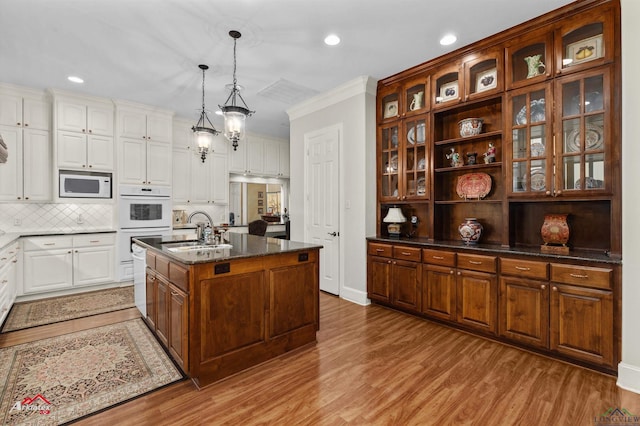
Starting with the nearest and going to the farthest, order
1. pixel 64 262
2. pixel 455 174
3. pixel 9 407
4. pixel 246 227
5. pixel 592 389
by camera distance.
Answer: pixel 9 407
pixel 592 389
pixel 455 174
pixel 64 262
pixel 246 227

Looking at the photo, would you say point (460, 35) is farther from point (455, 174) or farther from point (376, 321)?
point (376, 321)

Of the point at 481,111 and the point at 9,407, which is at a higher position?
the point at 481,111

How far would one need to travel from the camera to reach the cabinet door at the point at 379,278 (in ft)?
12.4

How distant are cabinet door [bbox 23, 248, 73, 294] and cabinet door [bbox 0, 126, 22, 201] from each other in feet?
2.81

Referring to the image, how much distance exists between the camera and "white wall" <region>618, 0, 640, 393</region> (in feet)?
6.97

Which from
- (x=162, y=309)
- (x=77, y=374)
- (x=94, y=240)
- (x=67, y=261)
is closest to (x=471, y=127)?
(x=162, y=309)

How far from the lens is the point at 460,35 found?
3.02m

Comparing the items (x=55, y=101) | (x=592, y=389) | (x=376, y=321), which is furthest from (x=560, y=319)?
(x=55, y=101)

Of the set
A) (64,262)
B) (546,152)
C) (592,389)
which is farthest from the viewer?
(64,262)

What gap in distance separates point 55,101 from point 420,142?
4.98 meters

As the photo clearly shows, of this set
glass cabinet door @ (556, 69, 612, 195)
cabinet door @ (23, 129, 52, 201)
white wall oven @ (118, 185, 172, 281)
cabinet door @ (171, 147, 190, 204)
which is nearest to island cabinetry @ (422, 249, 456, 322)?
glass cabinet door @ (556, 69, 612, 195)

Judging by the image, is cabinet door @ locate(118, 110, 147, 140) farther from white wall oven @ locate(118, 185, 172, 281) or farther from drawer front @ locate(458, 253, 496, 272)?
drawer front @ locate(458, 253, 496, 272)

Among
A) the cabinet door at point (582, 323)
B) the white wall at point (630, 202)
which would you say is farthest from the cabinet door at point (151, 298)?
the white wall at point (630, 202)

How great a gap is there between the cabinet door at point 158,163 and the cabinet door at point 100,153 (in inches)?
20.8
